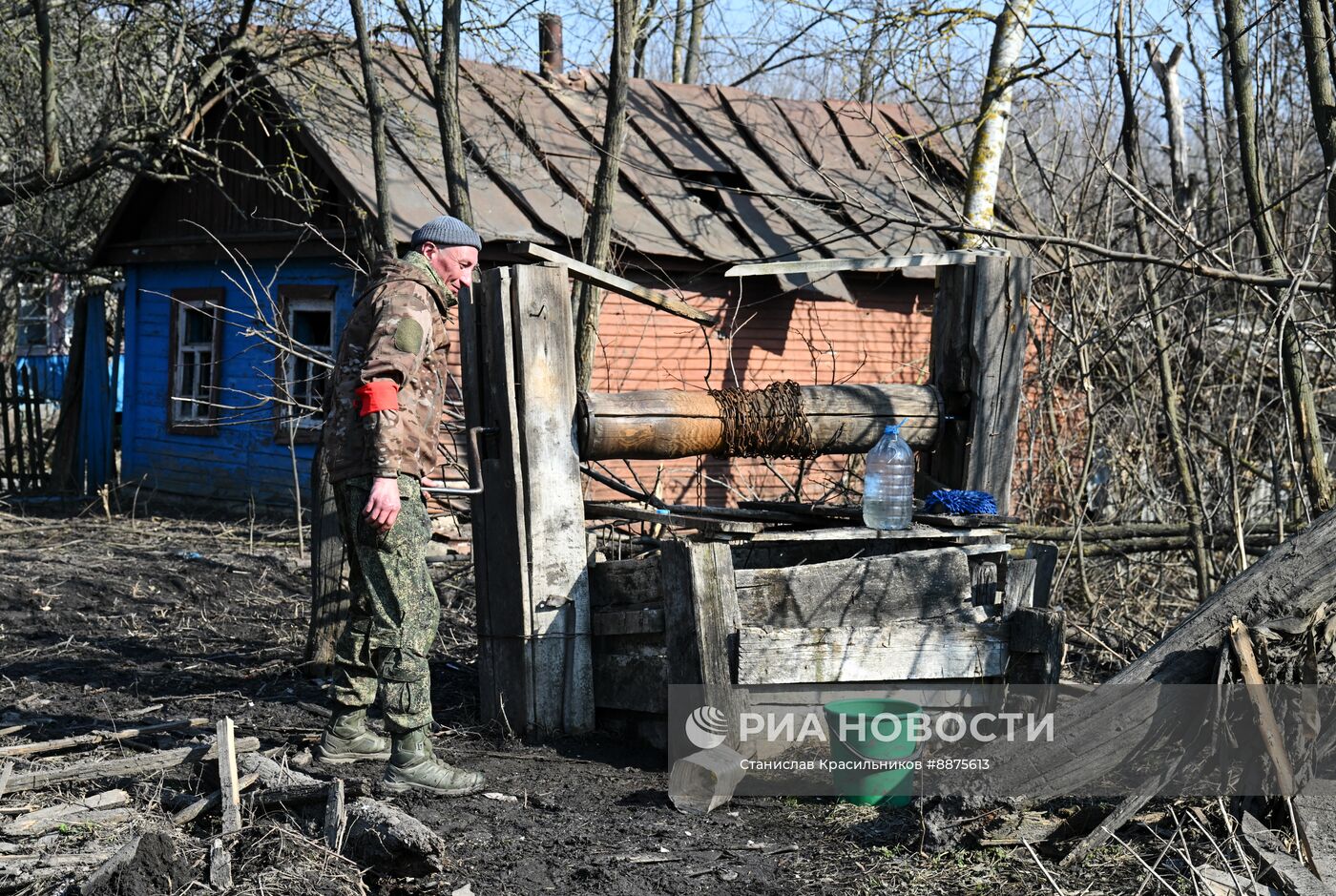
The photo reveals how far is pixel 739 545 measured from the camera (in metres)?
6.00

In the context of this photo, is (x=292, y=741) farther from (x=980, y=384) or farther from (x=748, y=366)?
(x=748, y=366)

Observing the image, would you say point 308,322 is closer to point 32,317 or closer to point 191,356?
point 191,356

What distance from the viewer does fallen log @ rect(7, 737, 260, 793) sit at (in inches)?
188

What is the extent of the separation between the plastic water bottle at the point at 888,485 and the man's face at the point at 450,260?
1.86 meters

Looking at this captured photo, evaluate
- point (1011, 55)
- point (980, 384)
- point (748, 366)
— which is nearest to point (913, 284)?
point (748, 366)

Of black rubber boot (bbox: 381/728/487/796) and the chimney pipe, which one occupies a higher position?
the chimney pipe

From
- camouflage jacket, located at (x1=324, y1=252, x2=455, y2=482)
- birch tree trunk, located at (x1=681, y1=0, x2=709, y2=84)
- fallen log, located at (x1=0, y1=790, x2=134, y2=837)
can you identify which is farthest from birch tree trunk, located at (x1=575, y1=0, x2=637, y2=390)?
birch tree trunk, located at (x1=681, y1=0, x2=709, y2=84)

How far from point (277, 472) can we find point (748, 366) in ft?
16.6

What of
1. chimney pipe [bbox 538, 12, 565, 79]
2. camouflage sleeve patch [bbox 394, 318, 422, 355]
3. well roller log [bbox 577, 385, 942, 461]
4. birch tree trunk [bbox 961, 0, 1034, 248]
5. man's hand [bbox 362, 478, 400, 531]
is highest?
chimney pipe [bbox 538, 12, 565, 79]

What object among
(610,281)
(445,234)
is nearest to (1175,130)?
(610,281)

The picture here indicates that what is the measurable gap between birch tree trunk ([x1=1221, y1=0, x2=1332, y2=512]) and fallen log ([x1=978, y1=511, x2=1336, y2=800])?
2388 mm

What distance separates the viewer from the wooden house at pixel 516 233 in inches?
506

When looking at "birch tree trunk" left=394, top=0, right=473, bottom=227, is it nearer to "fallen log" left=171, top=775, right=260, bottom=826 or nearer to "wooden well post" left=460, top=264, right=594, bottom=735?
"wooden well post" left=460, top=264, right=594, bottom=735

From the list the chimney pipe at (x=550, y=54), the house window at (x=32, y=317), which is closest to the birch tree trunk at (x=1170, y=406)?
the chimney pipe at (x=550, y=54)
